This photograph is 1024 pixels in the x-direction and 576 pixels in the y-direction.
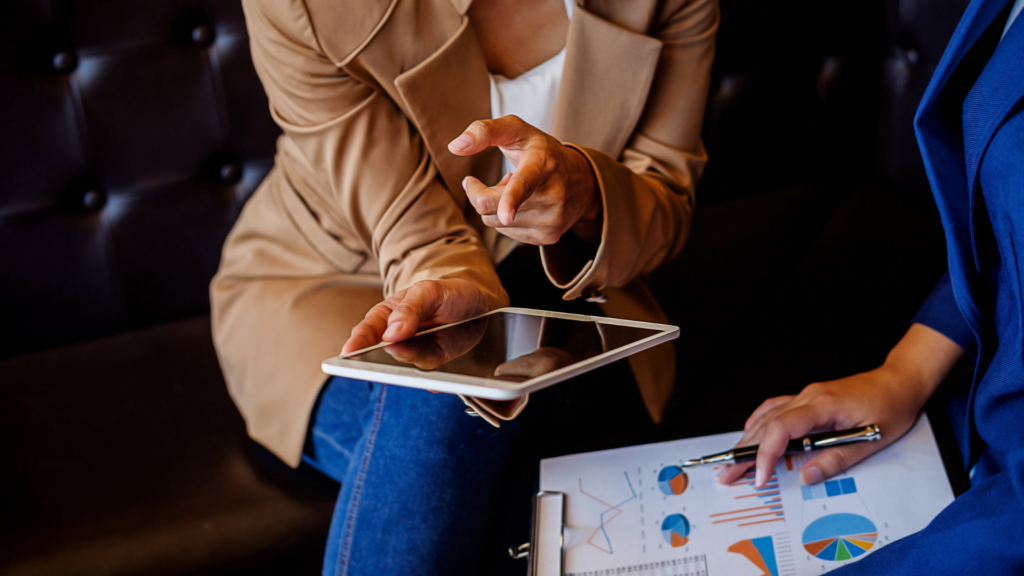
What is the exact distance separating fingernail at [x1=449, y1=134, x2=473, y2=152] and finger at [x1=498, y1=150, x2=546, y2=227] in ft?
0.13

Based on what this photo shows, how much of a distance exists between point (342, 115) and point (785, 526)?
58cm

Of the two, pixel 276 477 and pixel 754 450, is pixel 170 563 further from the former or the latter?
pixel 754 450

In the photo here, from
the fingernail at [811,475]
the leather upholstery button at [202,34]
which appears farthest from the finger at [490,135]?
the leather upholstery button at [202,34]

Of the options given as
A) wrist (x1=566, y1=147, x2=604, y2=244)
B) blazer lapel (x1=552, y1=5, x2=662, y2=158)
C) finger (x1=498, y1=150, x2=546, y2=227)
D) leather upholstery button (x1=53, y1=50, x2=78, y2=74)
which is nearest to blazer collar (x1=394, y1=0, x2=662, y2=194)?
blazer lapel (x1=552, y1=5, x2=662, y2=158)

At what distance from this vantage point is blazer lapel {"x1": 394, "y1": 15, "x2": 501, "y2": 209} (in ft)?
2.33

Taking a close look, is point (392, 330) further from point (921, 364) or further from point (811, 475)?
point (921, 364)

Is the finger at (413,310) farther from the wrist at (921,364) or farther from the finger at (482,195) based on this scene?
the wrist at (921,364)

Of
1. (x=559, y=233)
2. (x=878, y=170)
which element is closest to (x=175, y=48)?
(x=559, y=233)

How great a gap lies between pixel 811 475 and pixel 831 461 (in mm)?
21

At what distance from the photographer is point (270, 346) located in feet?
2.75

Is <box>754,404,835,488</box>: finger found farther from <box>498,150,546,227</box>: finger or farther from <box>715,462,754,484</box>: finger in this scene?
<box>498,150,546,227</box>: finger

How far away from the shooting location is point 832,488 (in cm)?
54

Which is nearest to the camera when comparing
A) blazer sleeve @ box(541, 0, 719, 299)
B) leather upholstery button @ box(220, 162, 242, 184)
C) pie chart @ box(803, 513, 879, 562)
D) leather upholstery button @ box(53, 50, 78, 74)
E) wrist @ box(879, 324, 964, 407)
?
pie chart @ box(803, 513, 879, 562)

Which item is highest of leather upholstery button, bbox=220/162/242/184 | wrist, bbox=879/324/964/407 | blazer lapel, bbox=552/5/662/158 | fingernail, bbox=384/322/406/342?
leather upholstery button, bbox=220/162/242/184
